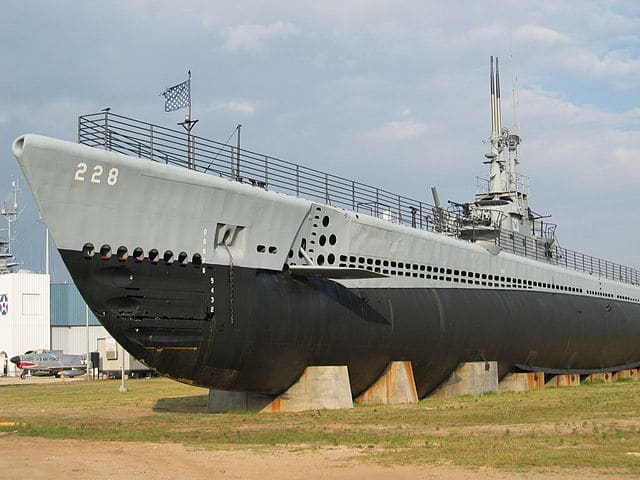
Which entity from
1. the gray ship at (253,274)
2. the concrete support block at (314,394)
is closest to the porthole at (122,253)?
the gray ship at (253,274)

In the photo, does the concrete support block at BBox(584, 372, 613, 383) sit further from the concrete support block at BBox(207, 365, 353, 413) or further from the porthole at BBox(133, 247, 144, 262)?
the porthole at BBox(133, 247, 144, 262)

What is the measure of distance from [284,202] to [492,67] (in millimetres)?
21726

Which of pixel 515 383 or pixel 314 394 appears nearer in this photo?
pixel 314 394

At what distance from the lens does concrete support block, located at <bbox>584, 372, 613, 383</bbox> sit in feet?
104

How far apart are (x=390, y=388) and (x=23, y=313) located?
4732 centimetres

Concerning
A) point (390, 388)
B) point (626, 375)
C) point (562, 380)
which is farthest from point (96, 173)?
point (626, 375)

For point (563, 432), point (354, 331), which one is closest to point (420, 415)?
point (354, 331)

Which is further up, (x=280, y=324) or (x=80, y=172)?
(x=80, y=172)

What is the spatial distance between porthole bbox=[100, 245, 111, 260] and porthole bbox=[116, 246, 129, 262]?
185mm

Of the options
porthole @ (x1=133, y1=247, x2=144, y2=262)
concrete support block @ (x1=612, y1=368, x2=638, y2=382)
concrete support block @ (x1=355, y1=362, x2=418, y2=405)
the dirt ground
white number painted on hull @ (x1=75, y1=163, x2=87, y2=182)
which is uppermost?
white number painted on hull @ (x1=75, y1=163, x2=87, y2=182)

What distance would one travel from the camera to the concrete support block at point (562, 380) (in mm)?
28375

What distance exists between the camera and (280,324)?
17.8 meters

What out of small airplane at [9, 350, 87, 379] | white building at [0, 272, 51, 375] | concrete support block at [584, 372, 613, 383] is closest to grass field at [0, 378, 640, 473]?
concrete support block at [584, 372, 613, 383]

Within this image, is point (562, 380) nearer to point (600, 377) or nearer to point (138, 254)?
point (600, 377)
